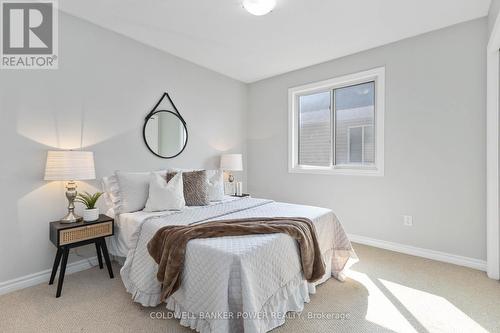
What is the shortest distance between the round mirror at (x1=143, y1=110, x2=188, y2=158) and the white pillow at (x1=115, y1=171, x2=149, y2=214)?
63 centimetres

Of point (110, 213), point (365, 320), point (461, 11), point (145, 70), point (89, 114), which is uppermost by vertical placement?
point (461, 11)

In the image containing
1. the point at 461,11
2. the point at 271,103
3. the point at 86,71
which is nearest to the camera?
the point at 461,11

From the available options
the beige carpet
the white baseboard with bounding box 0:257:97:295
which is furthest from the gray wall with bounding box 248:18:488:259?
the white baseboard with bounding box 0:257:97:295

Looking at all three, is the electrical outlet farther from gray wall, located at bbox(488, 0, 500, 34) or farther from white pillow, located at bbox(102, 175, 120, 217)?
white pillow, located at bbox(102, 175, 120, 217)

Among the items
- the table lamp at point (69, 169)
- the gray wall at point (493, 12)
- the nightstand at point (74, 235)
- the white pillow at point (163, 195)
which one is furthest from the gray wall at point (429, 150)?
the table lamp at point (69, 169)

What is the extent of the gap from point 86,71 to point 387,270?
12.5 ft

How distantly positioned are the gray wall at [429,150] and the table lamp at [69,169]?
3.08m

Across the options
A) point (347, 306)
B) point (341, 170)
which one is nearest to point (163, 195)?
point (347, 306)

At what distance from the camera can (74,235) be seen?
7.30ft

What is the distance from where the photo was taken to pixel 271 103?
4395 millimetres

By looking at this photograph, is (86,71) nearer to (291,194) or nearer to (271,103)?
(271,103)

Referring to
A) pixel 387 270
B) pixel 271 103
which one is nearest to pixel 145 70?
pixel 271 103

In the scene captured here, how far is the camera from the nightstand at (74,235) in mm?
2146

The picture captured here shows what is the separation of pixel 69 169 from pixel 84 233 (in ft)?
1.96
